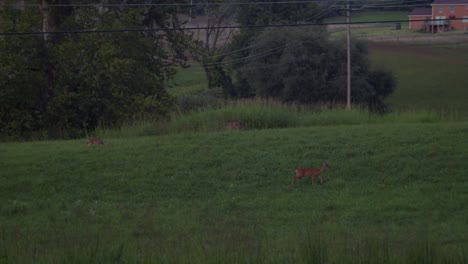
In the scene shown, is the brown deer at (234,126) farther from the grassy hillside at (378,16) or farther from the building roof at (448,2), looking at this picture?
the grassy hillside at (378,16)

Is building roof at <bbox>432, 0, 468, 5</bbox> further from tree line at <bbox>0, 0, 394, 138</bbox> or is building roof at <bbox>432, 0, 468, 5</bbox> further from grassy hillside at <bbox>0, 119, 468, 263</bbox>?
grassy hillside at <bbox>0, 119, 468, 263</bbox>

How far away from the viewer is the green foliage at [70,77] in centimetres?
2216

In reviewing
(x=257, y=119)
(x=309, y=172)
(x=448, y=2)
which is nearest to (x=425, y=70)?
(x=448, y=2)

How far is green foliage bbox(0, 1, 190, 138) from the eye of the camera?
2216 cm

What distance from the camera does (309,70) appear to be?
4072 centimetres

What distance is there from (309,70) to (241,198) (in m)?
28.9

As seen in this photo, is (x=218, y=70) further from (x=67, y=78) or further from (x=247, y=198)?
(x=247, y=198)

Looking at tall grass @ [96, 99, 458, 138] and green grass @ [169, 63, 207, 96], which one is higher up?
green grass @ [169, 63, 207, 96]

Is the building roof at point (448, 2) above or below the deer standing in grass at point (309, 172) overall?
above

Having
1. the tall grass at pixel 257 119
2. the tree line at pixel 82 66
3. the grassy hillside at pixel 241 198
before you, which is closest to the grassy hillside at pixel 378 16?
the tree line at pixel 82 66

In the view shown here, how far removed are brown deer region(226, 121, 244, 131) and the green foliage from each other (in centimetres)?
344

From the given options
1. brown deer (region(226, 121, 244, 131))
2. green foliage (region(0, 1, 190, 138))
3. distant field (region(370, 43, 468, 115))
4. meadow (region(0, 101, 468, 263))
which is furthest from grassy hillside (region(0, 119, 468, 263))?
distant field (region(370, 43, 468, 115))

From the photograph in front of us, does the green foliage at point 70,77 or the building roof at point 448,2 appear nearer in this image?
the green foliage at point 70,77

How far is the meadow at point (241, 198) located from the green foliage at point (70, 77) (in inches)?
218
